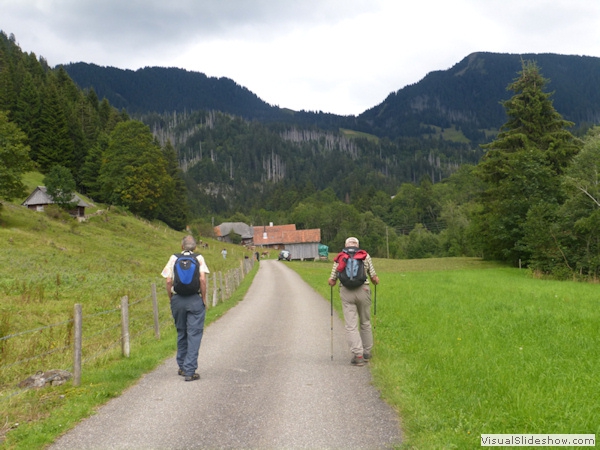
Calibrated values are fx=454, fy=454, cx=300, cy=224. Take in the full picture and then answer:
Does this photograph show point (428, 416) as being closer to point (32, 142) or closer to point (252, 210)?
point (32, 142)

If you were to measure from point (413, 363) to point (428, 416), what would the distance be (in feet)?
8.85

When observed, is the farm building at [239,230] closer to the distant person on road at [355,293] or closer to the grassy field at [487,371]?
the grassy field at [487,371]

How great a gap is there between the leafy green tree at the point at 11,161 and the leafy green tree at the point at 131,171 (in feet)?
80.2

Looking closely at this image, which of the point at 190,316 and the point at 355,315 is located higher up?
the point at 190,316

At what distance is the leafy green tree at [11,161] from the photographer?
36781 mm

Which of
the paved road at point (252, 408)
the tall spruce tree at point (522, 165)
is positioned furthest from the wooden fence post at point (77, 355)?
the tall spruce tree at point (522, 165)

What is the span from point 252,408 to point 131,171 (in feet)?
206

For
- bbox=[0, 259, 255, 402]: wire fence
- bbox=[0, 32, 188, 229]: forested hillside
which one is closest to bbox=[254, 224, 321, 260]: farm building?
bbox=[0, 32, 188, 229]: forested hillside

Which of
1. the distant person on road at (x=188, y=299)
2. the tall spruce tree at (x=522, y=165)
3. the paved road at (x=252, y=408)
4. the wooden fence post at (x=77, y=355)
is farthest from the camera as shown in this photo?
the tall spruce tree at (x=522, y=165)

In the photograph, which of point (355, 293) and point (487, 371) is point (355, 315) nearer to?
point (355, 293)

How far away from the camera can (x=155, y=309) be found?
1218 cm

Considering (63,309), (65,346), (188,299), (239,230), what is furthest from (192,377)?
(239,230)

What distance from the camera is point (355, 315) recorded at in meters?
8.81

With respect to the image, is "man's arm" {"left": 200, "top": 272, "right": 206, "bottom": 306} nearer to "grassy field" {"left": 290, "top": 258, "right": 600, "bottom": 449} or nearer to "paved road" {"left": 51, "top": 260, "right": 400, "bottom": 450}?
"paved road" {"left": 51, "top": 260, "right": 400, "bottom": 450}
